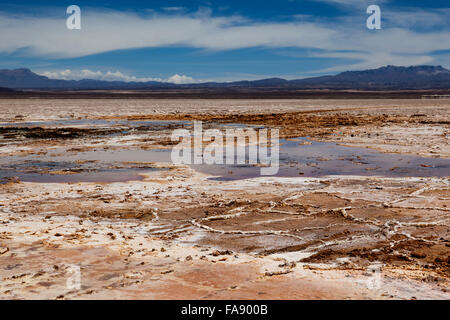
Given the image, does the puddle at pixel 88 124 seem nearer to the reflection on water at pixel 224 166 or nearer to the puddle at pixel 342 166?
the reflection on water at pixel 224 166

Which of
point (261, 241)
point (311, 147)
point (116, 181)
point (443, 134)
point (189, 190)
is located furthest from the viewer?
point (443, 134)

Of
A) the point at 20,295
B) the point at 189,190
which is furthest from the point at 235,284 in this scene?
the point at 189,190

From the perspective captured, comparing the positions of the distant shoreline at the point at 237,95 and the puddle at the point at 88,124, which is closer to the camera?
the puddle at the point at 88,124

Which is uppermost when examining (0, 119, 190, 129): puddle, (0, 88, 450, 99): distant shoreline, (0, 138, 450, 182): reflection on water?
(0, 88, 450, 99): distant shoreline

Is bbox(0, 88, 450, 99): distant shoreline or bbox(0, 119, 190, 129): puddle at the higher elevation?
bbox(0, 88, 450, 99): distant shoreline

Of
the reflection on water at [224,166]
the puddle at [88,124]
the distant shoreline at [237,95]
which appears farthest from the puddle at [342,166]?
the distant shoreline at [237,95]

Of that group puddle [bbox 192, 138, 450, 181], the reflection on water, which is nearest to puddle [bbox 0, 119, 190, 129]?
the reflection on water

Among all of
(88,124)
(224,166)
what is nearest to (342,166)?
(224,166)

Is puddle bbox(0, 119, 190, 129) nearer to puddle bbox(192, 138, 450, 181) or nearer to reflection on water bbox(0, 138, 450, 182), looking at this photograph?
reflection on water bbox(0, 138, 450, 182)

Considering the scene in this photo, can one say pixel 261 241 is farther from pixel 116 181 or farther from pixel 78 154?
pixel 78 154

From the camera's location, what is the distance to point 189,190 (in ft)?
30.9

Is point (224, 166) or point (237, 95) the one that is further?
point (237, 95)

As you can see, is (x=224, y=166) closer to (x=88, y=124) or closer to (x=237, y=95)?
(x=88, y=124)

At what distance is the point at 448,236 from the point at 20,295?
17.6 feet
